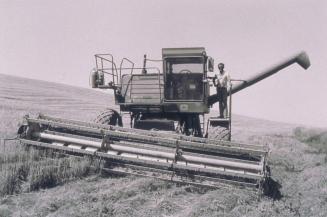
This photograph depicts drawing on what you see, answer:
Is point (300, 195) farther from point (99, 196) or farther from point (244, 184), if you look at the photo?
point (99, 196)

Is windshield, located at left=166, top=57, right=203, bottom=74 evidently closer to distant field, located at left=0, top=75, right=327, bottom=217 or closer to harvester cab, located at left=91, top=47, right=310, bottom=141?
harvester cab, located at left=91, top=47, right=310, bottom=141

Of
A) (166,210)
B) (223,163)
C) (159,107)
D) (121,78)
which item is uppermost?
(121,78)

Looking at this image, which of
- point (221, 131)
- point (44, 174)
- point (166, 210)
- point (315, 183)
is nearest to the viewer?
point (166, 210)

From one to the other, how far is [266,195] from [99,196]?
2.62 meters

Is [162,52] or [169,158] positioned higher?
[162,52]

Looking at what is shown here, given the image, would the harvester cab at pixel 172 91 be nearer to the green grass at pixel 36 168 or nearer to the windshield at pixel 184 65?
the windshield at pixel 184 65

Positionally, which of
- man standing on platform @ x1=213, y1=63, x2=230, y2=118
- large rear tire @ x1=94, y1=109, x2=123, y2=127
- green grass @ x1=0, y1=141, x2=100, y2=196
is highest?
man standing on platform @ x1=213, y1=63, x2=230, y2=118

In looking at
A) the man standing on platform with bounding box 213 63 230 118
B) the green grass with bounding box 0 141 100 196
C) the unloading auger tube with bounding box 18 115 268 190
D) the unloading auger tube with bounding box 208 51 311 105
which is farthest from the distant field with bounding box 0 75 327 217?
the unloading auger tube with bounding box 208 51 311 105

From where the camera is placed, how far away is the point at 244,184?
22.9 feet

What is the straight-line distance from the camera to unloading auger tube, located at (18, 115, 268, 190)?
711 centimetres

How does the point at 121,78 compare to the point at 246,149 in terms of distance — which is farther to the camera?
the point at 121,78

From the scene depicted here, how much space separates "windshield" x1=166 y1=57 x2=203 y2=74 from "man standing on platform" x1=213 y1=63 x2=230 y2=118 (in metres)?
0.43

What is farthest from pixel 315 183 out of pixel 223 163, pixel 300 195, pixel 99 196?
pixel 99 196

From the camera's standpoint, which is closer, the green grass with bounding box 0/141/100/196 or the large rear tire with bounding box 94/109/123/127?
the green grass with bounding box 0/141/100/196
